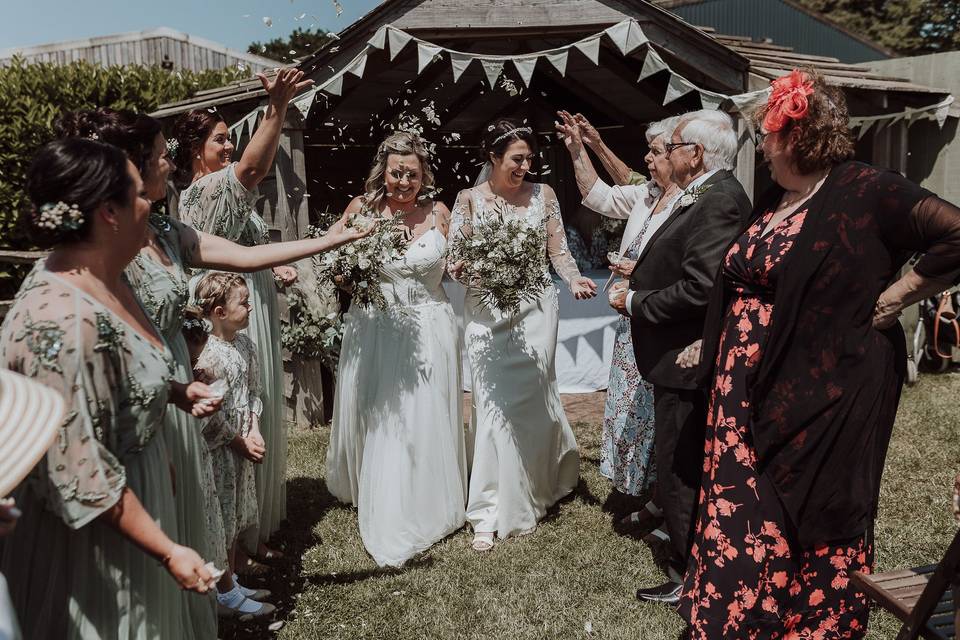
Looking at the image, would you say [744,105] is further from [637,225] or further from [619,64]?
[619,64]

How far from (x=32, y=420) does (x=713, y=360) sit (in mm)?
2438

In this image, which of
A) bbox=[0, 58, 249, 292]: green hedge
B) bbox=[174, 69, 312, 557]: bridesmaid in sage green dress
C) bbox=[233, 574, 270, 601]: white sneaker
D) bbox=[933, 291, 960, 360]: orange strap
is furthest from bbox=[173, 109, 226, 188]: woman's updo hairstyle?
bbox=[933, 291, 960, 360]: orange strap

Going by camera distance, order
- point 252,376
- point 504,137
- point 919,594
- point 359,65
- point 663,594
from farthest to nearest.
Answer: point 359,65 → point 504,137 → point 252,376 → point 663,594 → point 919,594

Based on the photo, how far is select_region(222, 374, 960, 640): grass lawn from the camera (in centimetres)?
373

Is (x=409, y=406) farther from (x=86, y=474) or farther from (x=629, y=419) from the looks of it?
(x=86, y=474)

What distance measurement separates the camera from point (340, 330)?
6703mm

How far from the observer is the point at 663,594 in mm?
3949

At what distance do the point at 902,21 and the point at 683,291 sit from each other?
29625 mm

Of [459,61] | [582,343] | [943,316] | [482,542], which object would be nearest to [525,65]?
[459,61]

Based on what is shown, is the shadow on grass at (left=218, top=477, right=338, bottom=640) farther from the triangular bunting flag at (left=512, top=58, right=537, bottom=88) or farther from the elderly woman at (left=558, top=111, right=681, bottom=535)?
the triangular bunting flag at (left=512, top=58, right=537, bottom=88)

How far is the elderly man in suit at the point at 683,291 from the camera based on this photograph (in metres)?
3.51

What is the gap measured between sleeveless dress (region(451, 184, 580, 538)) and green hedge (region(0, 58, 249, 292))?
6.53 meters

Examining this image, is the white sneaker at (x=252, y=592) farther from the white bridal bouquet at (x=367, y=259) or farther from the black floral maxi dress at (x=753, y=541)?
the black floral maxi dress at (x=753, y=541)

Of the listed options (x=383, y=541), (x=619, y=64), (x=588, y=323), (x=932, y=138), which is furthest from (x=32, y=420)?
(x=932, y=138)
